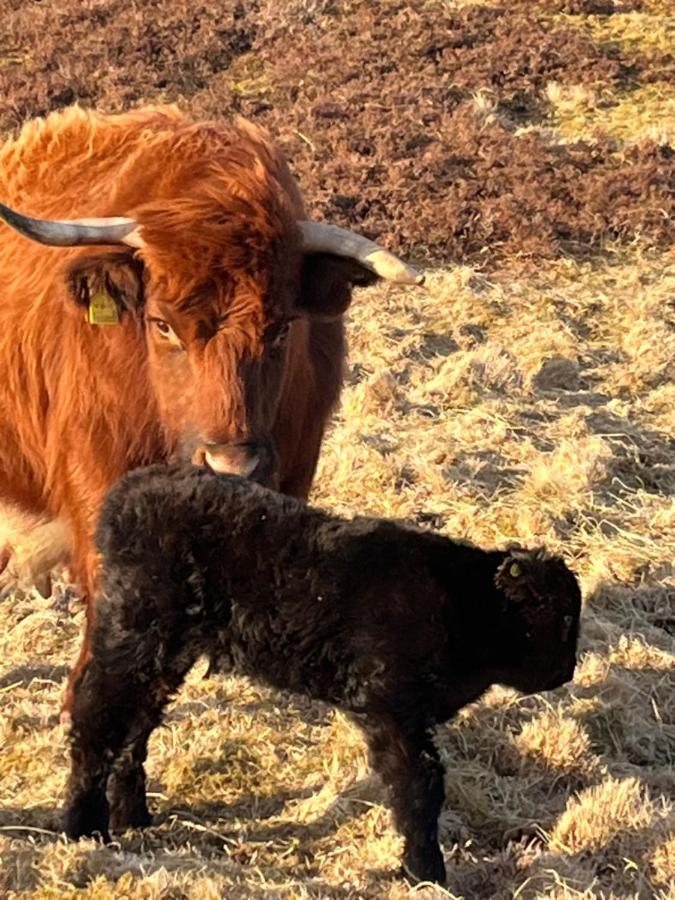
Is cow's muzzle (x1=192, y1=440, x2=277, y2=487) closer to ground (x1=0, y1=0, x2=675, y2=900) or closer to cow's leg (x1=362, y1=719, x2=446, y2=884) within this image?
cow's leg (x1=362, y1=719, x2=446, y2=884)

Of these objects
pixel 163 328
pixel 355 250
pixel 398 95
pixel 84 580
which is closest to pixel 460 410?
pixel 355 250

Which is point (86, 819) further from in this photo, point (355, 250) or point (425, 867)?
point (355, 250)

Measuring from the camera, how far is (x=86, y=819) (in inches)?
147

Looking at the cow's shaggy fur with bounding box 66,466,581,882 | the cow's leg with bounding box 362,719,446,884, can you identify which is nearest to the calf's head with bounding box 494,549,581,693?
the cow's shaggy fur with bounding box 66,466,581,882

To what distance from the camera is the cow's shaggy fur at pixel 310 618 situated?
3.45m

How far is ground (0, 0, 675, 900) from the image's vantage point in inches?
147

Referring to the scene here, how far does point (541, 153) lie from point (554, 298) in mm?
3068

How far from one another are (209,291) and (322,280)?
1.70 feet

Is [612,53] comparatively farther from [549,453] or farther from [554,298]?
[549,453]

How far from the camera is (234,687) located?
467 cm

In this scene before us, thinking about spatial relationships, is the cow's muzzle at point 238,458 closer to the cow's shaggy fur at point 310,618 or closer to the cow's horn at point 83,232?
the cow's shaggy fur at point 310,618

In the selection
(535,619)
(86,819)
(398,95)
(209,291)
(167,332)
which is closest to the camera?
(535,619)

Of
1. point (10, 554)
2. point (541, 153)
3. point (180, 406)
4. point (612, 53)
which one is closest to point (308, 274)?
point (180, 406)

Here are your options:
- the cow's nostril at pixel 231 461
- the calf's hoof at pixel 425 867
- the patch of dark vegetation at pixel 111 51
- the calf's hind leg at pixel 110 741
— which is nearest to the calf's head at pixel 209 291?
the cow's nostril at pixel 231 461
